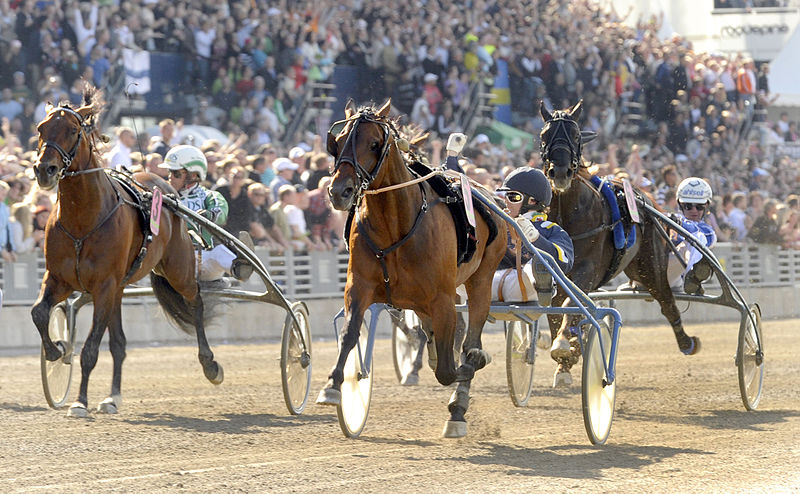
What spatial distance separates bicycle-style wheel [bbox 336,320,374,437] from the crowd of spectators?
5258mm

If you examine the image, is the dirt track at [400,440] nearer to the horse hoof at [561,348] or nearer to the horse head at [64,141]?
the horse hoof at [561,348]

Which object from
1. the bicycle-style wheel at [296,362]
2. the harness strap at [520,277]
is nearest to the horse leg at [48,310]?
the bicycle-style wheel at [296,362]

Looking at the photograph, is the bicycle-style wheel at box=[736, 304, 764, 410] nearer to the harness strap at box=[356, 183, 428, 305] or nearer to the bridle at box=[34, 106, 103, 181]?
the harness strap at box=[356, 183, 428, 305]

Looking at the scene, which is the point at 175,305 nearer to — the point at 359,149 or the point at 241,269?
the point at 241,269

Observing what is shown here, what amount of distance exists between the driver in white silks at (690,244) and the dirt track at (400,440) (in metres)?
0.84

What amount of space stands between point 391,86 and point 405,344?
7814mm

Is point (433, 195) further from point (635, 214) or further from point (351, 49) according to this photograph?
point (351, 49)

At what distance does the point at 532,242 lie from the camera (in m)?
7.56

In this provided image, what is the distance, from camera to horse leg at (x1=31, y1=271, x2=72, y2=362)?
7.66 m

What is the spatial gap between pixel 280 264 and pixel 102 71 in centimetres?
318

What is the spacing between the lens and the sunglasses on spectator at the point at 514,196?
7746 mm

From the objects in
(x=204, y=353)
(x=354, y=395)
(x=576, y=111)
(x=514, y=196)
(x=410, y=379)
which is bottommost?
(x=410, y=379)

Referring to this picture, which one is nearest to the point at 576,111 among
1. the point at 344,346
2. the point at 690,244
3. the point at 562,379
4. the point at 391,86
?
the point at 690,244

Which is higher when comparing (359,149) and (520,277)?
(359,149)
